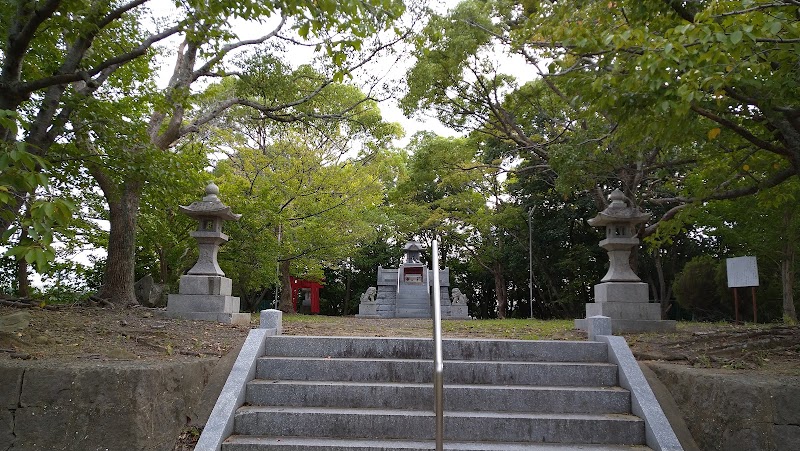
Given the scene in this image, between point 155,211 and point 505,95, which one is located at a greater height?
point 505,95

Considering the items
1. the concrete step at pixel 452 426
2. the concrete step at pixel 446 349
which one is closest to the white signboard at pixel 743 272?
the concrete step at pixel 446 349

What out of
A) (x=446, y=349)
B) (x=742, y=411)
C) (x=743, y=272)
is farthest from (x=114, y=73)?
(x=743, y=272)

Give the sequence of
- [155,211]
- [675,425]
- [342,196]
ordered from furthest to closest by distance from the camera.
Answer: [342,196] → [155,211] → [675,425]

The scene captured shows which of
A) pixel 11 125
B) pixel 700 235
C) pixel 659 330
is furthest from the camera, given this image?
pixel 700 235

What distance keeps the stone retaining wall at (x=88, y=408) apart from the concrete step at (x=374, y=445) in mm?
555

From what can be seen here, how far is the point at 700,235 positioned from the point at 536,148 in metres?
10.1

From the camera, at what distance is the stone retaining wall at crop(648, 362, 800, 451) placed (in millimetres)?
3598

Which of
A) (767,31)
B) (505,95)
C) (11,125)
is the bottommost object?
(11,125)

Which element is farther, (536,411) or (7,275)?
(7,275)

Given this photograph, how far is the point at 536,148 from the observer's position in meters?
12.1

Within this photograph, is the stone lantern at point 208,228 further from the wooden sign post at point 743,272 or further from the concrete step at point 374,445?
the wooden sign post at point 743,272

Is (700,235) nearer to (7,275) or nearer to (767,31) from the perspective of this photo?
(767,31)

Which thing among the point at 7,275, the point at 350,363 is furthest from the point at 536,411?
the point at 7,275

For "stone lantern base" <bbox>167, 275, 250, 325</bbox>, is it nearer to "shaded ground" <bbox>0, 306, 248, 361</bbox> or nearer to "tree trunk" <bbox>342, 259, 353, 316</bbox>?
"shaded ground" <bbox>0, 306, 248, 361</bbox>
